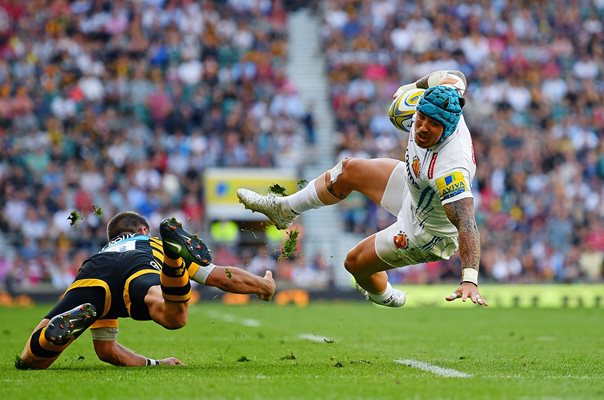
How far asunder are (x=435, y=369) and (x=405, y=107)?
100 inches

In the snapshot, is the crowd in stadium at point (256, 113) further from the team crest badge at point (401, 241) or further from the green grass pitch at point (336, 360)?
the team crest badge at point (401, 241)

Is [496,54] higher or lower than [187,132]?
higher

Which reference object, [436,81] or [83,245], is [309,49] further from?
[436,81]

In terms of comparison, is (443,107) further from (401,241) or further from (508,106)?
(508,106)

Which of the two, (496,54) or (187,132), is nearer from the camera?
(187,132)

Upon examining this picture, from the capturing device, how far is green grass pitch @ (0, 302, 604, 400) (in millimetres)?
7066

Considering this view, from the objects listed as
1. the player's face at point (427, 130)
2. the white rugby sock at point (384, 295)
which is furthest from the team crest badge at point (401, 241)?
the player's face at point (427, 130)

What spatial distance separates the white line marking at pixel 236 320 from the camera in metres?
15.9

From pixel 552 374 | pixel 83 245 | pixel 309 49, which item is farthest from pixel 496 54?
pixel 552 374

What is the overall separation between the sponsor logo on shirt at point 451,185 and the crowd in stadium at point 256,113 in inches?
558

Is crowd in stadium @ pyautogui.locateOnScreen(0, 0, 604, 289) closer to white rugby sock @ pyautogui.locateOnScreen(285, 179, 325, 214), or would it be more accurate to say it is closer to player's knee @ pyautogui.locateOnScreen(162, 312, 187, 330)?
white rugby sock @ pyautogui.locateOnScreen(285, 179, 325, 214)

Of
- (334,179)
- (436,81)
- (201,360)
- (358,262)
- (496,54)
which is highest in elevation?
(496,54)

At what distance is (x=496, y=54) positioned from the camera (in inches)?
1144

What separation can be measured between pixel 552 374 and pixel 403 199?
2.48 meters
